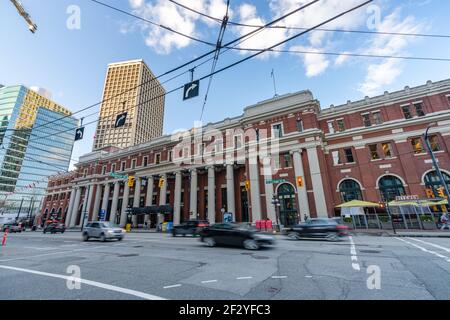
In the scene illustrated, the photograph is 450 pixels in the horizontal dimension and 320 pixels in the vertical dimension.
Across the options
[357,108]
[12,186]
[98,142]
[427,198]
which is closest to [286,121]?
[357,108]

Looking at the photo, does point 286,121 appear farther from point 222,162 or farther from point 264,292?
point 264,292

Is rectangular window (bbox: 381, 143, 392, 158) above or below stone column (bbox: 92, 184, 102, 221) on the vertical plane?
above

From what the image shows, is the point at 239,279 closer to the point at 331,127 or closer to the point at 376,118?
the point at 331,127

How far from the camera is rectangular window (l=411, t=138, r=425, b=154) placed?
983 inches

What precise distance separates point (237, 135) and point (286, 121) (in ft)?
26.4

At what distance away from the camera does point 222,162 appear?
3344 centimetres

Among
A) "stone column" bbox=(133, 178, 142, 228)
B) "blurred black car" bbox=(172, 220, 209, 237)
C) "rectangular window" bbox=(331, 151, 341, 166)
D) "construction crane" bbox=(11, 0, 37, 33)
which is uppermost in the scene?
"construction crane" bbox=(11, 0, 37, 33)

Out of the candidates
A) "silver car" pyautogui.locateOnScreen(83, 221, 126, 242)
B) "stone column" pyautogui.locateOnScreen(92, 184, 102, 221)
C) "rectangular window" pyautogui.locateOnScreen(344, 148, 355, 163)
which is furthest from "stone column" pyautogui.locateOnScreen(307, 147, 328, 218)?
"stone column" pyautogui.locateOnScreen(92, 184, 102, 221)

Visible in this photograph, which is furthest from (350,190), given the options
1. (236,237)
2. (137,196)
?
(137,196)

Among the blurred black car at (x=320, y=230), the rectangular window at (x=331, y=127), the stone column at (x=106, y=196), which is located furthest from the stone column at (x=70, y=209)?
the rectangular window at (x=331, y=127)

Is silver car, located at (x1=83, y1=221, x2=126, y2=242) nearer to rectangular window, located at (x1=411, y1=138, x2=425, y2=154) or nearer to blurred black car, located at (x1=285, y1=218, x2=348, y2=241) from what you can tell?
blurred black car, located at (x1=285, y1=218, x2=348, y2=241)

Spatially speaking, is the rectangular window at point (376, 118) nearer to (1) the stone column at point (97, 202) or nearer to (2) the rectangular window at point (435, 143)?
(2) the rectangular window at point (435, 143)

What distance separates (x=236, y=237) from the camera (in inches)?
449

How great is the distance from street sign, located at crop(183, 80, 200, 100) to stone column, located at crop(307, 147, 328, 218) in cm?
2165
